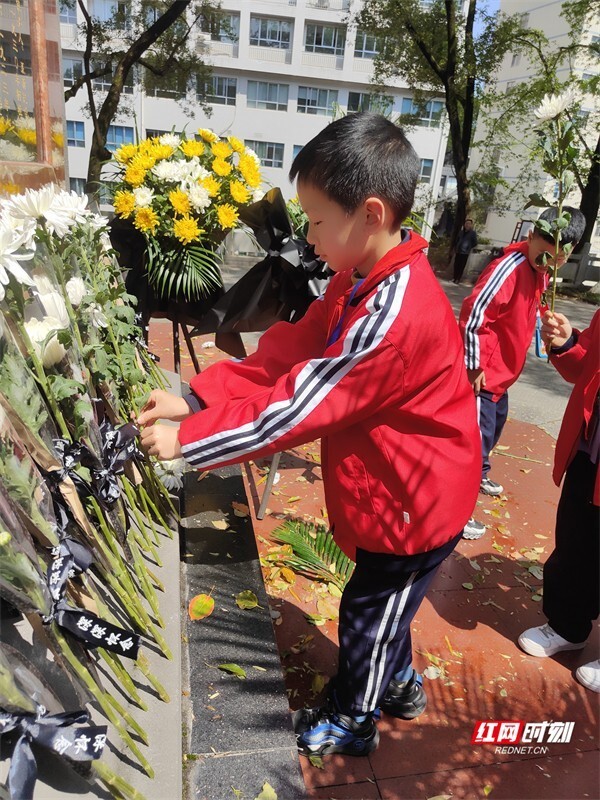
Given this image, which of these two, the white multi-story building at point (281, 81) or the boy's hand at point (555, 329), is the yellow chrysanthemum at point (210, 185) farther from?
the white multi-story building at point (281, 81)

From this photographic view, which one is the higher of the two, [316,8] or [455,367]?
[316,8]

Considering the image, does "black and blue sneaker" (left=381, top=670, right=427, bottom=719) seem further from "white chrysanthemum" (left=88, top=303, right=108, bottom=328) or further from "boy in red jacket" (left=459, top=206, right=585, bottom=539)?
"white chrysanthemum" (left=88, top=303, right=108, bottom=328)

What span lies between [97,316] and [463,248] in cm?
1553

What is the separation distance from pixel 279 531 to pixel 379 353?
6.61 ft

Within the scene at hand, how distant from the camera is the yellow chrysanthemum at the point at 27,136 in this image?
3.22 m

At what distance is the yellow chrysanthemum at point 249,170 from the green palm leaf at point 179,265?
1.34ft

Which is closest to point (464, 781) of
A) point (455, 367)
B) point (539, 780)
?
point (539, 780)

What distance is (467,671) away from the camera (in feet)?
8.44

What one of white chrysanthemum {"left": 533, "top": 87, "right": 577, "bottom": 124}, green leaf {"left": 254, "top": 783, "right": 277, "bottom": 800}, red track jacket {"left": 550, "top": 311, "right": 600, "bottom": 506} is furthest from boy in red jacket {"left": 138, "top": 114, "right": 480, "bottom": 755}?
red track jacket {"left": 550, "top": 311, "right": 600, "bottom": 506}

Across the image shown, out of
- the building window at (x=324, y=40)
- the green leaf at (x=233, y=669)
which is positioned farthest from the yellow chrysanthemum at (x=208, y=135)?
the building window at (x=324, y=40)

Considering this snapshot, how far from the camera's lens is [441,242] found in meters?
24.4

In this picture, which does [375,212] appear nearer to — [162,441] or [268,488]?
[162,441]

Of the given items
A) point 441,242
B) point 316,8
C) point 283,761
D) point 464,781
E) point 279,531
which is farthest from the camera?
point 316,8

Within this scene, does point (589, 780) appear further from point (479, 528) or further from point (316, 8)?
point (316, 8)
